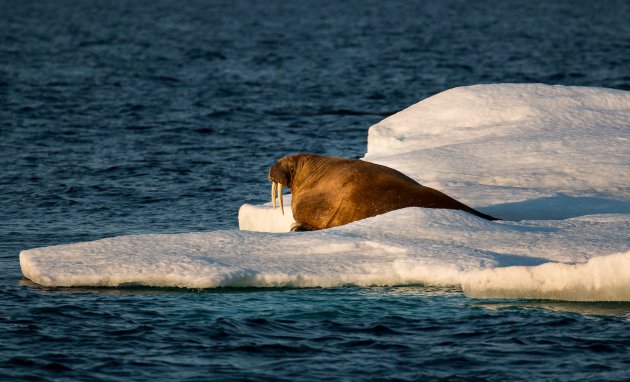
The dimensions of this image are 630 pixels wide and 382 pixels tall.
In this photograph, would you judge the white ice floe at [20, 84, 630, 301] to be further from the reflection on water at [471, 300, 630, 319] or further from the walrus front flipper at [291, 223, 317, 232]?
the walrus front flipper at [291, 223, 317, 232]

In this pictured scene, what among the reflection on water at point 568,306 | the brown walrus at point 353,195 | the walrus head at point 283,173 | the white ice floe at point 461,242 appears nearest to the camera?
the reflection on water at point 568,306

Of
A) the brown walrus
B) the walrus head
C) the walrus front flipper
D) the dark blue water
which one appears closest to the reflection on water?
the dark blue water

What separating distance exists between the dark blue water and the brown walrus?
178cm

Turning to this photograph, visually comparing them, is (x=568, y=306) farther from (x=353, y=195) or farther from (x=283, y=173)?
(x=283, y=173)

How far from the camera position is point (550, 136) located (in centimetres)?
1661

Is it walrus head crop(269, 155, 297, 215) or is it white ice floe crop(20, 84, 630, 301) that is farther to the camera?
walrus head crop(269, 155, 297, 215)

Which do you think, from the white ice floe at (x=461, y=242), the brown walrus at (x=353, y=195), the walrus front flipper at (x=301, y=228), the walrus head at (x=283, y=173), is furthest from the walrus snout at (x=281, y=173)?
the walrus front flipper at (x=301, y=228)

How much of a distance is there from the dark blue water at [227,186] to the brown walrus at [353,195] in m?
1.78

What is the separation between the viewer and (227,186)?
A: 61.7ft

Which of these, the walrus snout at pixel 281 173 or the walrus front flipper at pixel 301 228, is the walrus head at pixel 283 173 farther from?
the walrus front flipper at pixel 301 228

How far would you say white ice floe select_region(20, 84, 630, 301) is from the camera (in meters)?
10.8

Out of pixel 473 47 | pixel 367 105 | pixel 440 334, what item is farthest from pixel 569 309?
pixel 473 47

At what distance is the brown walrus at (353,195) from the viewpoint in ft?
44.2

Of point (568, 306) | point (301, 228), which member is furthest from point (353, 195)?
point (568, 306)
